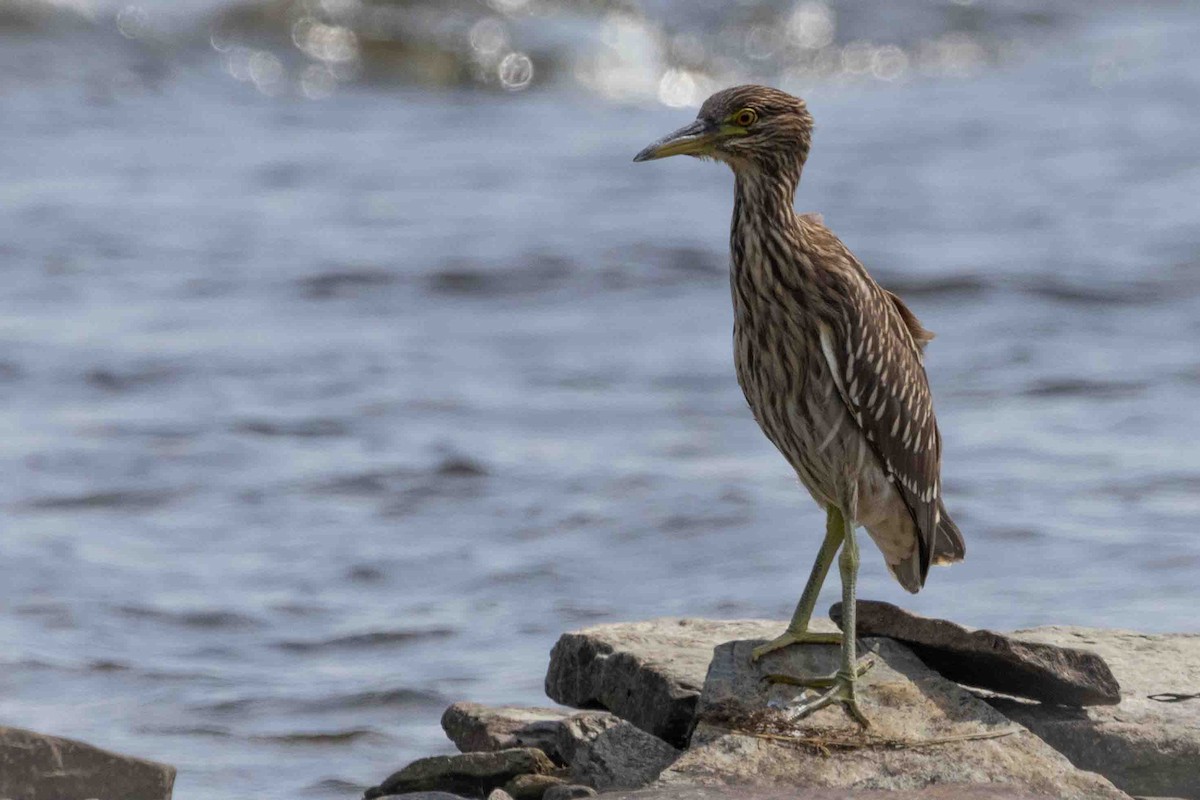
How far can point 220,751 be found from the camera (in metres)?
7.34

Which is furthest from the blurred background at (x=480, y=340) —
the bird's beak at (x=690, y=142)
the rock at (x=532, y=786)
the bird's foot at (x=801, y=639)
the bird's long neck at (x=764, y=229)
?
the bird's beak at (x=690, y=142)

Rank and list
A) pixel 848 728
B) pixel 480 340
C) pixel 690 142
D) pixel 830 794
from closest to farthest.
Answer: pixel 830 794 < pixel 848 728 < pixel 690 142 < pixel 480 340

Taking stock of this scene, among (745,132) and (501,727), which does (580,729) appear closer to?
(501,727)

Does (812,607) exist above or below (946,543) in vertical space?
below

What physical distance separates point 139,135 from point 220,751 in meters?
11.9

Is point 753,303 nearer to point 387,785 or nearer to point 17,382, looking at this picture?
point 387,785

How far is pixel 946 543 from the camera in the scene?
645cm

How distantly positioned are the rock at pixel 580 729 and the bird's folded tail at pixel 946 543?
1.28 m

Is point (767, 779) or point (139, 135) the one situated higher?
point (139, 135)

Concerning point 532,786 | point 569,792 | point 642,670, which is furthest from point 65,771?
point 642,670

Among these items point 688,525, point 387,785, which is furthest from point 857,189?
point 387,785

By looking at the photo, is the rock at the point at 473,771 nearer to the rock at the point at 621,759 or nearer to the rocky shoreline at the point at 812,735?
the rocky shoreline at the point at 812,735

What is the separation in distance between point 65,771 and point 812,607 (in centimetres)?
226

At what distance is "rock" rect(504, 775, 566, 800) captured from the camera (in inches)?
224
